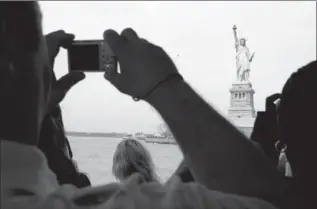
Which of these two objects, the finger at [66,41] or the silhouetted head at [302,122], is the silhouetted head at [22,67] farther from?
the silhouetted head at [302,122]

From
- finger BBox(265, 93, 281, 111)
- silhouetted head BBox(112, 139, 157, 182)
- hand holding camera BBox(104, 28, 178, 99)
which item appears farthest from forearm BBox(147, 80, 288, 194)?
silhouetted head BBox(112, 139, 157, 182)

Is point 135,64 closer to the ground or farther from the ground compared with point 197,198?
farther from the ground

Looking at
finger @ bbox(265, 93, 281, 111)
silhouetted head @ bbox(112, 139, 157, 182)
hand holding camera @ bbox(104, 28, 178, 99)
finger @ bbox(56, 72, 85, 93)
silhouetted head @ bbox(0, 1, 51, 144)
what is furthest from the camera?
silhouetted head @ bbox(112, 139, 157, 182)

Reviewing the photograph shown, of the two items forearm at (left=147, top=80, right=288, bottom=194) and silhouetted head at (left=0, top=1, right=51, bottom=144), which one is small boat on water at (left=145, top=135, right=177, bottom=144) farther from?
silhouetted head at (left=0, top=1, right=51, bottom=144)

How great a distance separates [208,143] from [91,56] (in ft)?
0.57

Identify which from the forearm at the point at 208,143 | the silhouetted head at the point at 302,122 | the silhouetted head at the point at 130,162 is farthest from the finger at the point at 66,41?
the silhouetted head at the point at 130,162

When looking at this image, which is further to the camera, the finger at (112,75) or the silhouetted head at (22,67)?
the finger at (112,75)

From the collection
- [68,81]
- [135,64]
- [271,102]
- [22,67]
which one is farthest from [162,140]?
[22,67]

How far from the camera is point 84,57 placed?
56 cm

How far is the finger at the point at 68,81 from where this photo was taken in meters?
0.61

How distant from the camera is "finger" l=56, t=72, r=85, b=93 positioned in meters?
0.61

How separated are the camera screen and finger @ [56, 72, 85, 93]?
3cm

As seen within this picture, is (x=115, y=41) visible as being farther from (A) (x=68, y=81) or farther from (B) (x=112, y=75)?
(A) (x=68, y=81)

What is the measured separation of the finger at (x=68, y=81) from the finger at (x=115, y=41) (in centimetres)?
12
